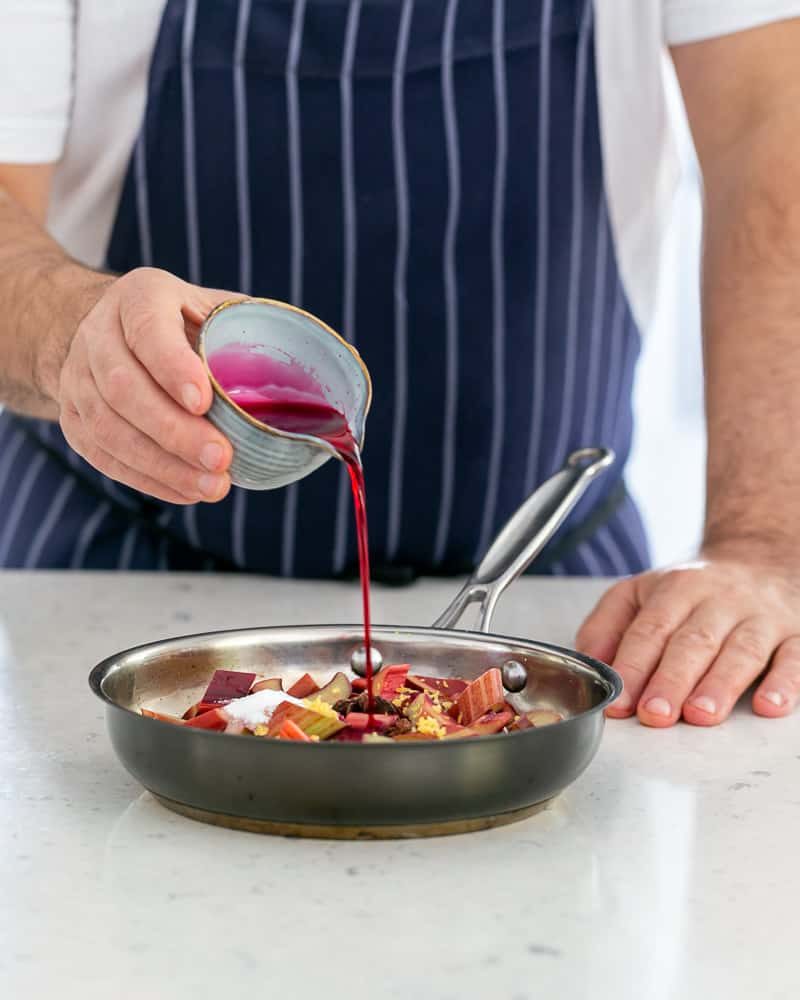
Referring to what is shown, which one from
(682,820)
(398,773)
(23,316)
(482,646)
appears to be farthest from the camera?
(23,316)

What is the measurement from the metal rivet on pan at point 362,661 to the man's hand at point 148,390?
209mm

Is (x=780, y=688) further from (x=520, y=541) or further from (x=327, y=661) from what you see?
(x=327, y=661)

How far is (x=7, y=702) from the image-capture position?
1295 millimetres

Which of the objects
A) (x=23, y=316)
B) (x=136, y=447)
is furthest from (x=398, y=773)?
(x=23, y=316)

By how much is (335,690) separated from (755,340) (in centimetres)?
74

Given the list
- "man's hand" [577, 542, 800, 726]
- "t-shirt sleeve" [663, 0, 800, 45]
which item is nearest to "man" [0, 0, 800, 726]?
"t-shirt sleeve" [663, 0, 800, 45]

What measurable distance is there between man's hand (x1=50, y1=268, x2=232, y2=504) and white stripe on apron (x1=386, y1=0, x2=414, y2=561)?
753mm

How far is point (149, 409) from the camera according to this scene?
1.01 meters

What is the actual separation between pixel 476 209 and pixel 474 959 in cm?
123

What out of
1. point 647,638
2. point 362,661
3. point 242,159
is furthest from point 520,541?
point 242,159

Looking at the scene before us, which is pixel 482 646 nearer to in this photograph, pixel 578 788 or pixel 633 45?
pixel 578 788

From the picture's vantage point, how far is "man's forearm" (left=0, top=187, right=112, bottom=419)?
126 cm

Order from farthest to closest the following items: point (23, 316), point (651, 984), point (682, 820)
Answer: point (23, 316) < point (682, 820) < point (651, 984)

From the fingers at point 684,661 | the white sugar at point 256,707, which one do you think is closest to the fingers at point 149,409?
the white sugar at point 256,707
